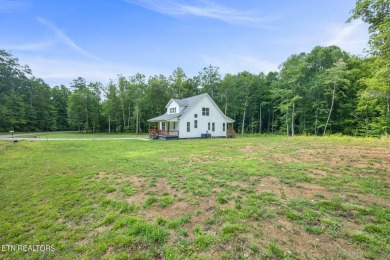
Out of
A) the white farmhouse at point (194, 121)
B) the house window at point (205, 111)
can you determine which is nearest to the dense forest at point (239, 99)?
the white farmhouse at point (194, 121)

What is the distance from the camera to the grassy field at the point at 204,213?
8.66ft

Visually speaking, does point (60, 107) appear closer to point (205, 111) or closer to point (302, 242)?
point (205, 111)

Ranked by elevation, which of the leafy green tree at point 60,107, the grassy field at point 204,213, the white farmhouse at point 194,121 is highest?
the leafy green tree at point 60,107

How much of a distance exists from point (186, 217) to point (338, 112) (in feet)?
112

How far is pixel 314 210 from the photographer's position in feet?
11.7

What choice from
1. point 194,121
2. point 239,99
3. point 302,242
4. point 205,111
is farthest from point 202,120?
point 302,242

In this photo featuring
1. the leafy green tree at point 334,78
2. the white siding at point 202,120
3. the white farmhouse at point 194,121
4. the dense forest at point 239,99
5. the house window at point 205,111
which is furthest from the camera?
the dense forest at point 239,99

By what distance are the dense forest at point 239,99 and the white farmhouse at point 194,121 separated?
11632 millimetres

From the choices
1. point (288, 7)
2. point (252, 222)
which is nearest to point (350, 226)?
point (252, 222)

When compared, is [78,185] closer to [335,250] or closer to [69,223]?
[69,223]

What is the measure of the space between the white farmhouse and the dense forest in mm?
11632

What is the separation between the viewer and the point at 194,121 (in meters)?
23.1

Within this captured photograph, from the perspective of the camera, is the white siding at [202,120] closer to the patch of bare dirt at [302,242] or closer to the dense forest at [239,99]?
the dense forest at [239,99]

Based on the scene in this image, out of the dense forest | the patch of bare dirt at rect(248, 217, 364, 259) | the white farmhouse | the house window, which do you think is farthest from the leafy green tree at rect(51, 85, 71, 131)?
the patch of bare dirt at rect(248, 217, 364, 259)
